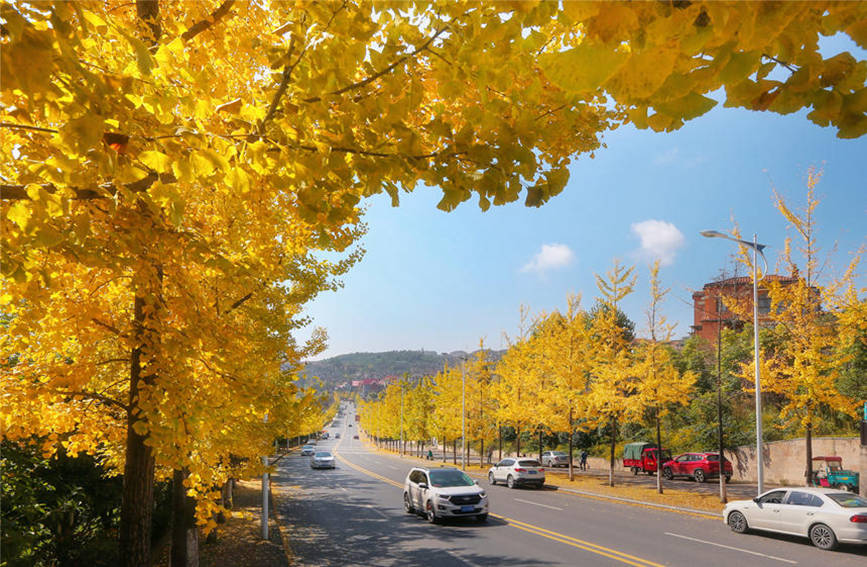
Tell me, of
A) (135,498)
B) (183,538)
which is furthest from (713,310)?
(135,498)

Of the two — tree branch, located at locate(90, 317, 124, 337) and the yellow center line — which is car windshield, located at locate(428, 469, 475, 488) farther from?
tree branch, located at locate(90, 317, 124, 337)

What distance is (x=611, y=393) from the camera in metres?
25.0

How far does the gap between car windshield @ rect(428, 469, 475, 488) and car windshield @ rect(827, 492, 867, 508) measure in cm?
973

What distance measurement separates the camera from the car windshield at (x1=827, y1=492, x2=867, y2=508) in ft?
40.9

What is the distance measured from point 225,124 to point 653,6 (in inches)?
96.9

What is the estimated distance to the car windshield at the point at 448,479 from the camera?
1730 cm

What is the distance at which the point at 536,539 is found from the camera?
534 inches

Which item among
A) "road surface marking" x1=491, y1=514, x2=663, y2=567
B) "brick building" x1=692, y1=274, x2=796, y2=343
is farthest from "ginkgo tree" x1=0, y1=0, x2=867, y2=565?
"brick building" x1=692, y1=274, x2=796, y2=343

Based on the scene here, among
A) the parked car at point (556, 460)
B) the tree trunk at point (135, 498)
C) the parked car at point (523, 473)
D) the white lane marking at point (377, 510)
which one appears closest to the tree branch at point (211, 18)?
the tree trunk at point (135, 498)

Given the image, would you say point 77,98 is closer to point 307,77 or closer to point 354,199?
point 307,77

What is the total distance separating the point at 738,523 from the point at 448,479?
8.56m

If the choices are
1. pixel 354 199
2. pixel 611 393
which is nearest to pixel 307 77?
pixel 354 199

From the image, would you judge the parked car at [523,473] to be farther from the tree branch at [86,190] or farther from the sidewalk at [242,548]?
the tree branch at [86,190]

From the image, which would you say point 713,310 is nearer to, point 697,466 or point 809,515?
point 697,466
